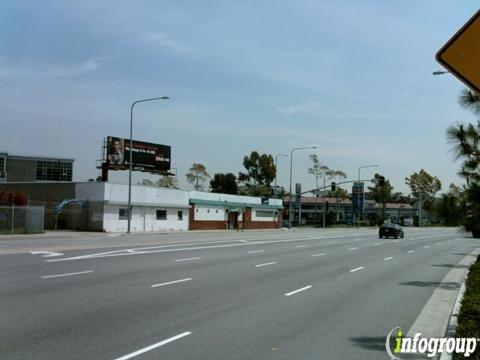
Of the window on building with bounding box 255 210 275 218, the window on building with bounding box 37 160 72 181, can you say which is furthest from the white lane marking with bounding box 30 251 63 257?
the window on building with bounding box 37 160 72 181

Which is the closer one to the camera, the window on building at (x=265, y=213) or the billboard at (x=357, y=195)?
the window on building at (x=265, y=213)

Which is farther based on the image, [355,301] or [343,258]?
[343,258]

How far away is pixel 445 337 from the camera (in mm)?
8172

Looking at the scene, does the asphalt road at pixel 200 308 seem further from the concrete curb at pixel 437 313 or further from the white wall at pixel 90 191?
the white wall at pixel 90 191

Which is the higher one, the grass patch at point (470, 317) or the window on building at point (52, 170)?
the window on building at point (52, 170)

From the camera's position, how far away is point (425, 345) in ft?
26.2

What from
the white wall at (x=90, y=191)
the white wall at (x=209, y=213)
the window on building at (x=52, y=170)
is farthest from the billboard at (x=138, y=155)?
the window on building at (x=52, y=170)

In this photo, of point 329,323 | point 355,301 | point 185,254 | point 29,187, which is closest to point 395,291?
point 355,301

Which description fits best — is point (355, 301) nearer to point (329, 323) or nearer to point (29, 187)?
point (329, 323)

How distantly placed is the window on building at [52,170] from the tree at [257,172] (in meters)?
42.7

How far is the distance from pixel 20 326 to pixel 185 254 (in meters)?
14.8

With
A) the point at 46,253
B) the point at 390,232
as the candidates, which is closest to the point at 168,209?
the point at 390,232

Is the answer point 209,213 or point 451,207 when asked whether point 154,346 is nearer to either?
point 451,207

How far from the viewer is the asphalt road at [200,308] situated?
7418 millimetres
